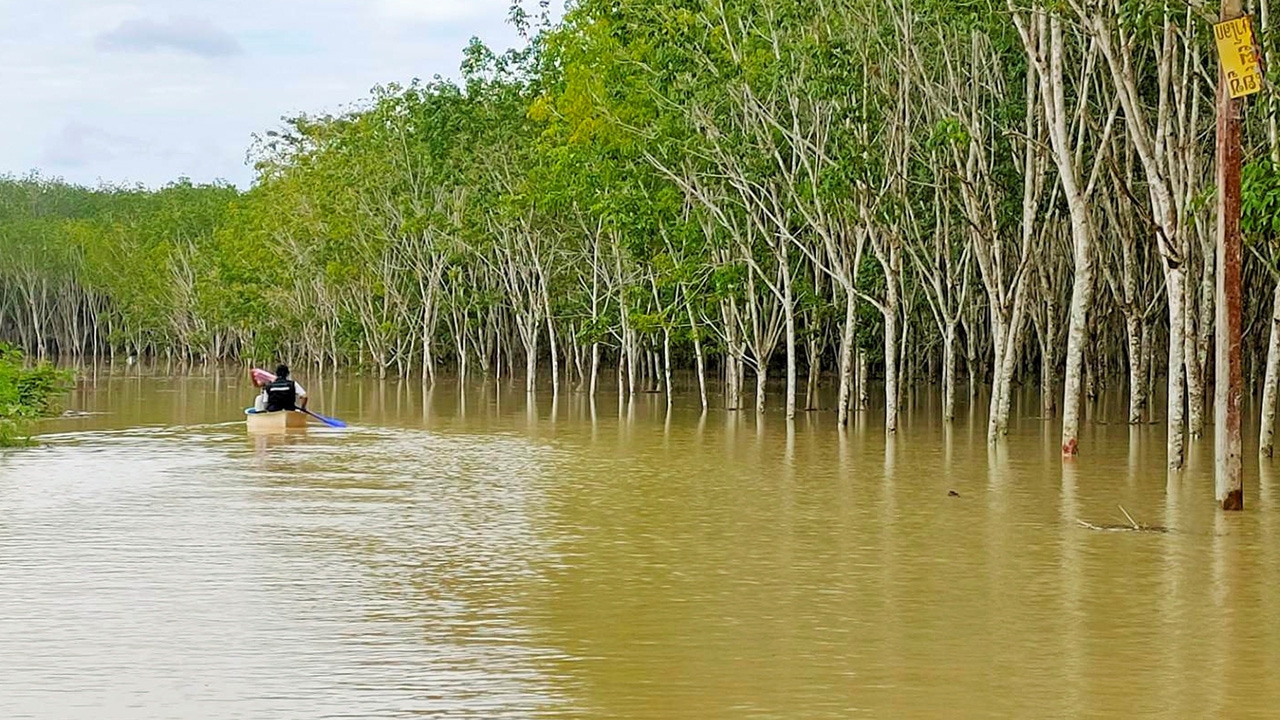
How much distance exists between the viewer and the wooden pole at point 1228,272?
15.7m

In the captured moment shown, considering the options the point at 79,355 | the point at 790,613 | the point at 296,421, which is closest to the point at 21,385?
the point at 296,421

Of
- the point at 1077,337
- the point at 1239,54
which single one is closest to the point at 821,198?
the point at 1077,337

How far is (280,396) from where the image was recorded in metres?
31.8

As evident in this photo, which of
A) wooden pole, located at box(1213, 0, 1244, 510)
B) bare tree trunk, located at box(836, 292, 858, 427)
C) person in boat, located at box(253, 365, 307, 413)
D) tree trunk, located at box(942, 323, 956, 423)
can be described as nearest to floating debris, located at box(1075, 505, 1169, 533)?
wooden pole, located at box(1213, 0, 1244, 510)

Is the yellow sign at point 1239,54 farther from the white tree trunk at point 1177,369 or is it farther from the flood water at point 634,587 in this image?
the white tree trunk at point 1177,369

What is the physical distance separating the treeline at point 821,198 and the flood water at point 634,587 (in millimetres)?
4239

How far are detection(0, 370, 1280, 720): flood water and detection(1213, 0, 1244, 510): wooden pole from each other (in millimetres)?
1119

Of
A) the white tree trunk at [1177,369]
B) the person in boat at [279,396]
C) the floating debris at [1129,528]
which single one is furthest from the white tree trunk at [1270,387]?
the person in boat at [279,396]

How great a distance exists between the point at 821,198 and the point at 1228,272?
626 inches

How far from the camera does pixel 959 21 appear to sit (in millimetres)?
28938

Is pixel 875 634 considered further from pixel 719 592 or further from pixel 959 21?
pixel 959 21

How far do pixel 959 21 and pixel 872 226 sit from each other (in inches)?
170

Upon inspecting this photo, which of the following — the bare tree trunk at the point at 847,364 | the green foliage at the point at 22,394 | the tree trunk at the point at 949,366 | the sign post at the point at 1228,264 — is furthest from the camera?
the bare tree trunk at the point at 847,364

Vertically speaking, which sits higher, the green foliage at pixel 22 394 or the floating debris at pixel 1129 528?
the green foliage at pixel 22 394
